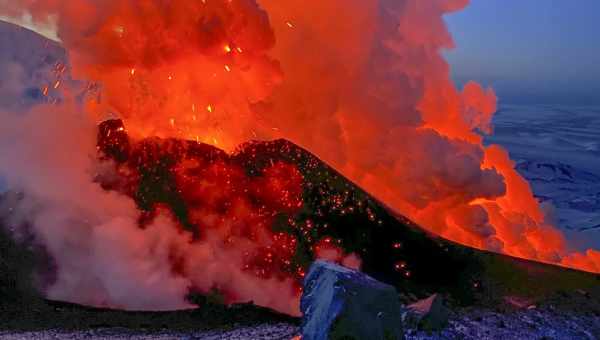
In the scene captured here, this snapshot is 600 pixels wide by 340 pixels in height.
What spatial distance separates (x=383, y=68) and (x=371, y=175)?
296 cm

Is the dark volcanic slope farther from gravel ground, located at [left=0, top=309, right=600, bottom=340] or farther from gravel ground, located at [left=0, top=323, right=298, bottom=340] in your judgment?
gravel ground, located at [left=0, top=323, right=298, bottom=340]

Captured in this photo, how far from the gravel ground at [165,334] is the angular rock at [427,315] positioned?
4.07 feet

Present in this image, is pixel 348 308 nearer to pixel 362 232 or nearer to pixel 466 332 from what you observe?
pixel 466 332

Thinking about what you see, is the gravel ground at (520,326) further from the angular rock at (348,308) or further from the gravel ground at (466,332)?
the angular rock at (348,308)

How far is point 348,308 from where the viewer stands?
564 cm

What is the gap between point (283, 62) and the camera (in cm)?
1639

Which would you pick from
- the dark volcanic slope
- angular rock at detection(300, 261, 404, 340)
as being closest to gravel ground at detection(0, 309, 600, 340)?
angular rock at detection(300, 261, 404, 340)

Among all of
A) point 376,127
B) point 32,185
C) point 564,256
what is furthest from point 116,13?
point 564,256

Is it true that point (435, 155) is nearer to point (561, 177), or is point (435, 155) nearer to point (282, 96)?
point (282, 96)

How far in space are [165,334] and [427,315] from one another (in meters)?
2.94

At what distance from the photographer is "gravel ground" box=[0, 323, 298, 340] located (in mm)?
6816

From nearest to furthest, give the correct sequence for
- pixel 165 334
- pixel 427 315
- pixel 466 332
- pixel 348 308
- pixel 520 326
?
1. pixel 348 308
2. pixel 427 315
3. pixel 466 332
4. pixel 165 334
5. pixel 520 326

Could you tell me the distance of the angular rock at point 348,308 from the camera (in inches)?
220

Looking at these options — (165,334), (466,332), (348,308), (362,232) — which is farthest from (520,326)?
(165,334)
